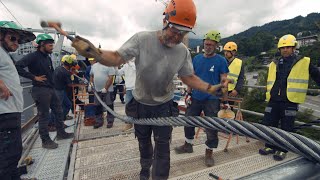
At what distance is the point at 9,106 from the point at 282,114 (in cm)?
389

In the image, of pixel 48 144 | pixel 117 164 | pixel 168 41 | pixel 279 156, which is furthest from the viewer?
pixel 48 144

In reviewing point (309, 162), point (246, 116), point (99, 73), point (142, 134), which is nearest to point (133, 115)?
point (142, 134)

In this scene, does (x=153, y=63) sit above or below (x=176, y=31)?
below

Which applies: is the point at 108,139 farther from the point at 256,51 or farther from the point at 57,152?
the point at 256,51

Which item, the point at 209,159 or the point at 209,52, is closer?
the point at 209,159

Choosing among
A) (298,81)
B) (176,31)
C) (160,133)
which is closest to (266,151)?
(298,81)

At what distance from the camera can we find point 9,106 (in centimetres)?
238

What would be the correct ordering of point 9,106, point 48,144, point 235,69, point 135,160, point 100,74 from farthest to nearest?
point 100,74
point 235,69
point 48,144
point 135,160
point 9,106

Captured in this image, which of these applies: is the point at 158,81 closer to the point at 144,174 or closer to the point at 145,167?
the point at 145,167

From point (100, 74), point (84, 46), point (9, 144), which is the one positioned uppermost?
point (84, 46)

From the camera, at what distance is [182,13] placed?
6.16 feet

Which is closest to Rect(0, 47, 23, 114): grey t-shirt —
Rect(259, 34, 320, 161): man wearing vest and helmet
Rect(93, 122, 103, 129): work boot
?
Rect(93, 122, 103, 129): work boot

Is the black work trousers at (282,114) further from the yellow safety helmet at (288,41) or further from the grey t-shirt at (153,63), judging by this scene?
the grey t-shirt at (153,63)

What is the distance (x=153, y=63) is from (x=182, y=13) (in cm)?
52
